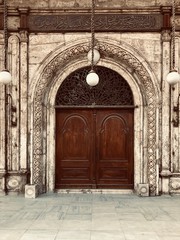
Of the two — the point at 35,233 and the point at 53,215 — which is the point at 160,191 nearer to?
the point at 53,215

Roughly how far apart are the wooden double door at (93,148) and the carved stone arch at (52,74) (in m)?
0.45

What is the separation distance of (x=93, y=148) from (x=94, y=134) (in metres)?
0.31

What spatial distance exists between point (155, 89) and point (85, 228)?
3.71m

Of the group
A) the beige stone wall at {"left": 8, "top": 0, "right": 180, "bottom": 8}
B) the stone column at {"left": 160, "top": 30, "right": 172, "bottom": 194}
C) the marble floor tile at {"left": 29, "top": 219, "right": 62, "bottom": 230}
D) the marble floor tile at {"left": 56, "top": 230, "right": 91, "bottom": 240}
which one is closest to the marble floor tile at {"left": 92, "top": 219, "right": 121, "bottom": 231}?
the marble floor tile at {"left": 56, "top": 230, "right": 91, "bottom": 240}

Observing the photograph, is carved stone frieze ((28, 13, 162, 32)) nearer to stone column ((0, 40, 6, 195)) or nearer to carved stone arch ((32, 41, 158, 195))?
carved stone arch ((32, 41, 158, 195))

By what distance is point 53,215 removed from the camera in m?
5.52

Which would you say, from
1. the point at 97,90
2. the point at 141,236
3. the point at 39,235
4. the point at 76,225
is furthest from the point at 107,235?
the point at 97,90

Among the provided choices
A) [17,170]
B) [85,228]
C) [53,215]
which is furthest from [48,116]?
[85,228]

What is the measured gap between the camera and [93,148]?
777cm

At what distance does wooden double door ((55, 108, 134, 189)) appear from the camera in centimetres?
777

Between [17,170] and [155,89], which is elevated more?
[155,89]

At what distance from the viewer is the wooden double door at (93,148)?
25.5 ft

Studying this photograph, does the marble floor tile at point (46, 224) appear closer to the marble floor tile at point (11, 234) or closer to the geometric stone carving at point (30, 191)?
the marble floor tile at point (11, 234)

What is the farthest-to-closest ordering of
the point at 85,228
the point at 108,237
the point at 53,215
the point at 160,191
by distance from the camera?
the point at 160,191 < the point at 53,215 < the point at 85,228 < the point at 108,237
